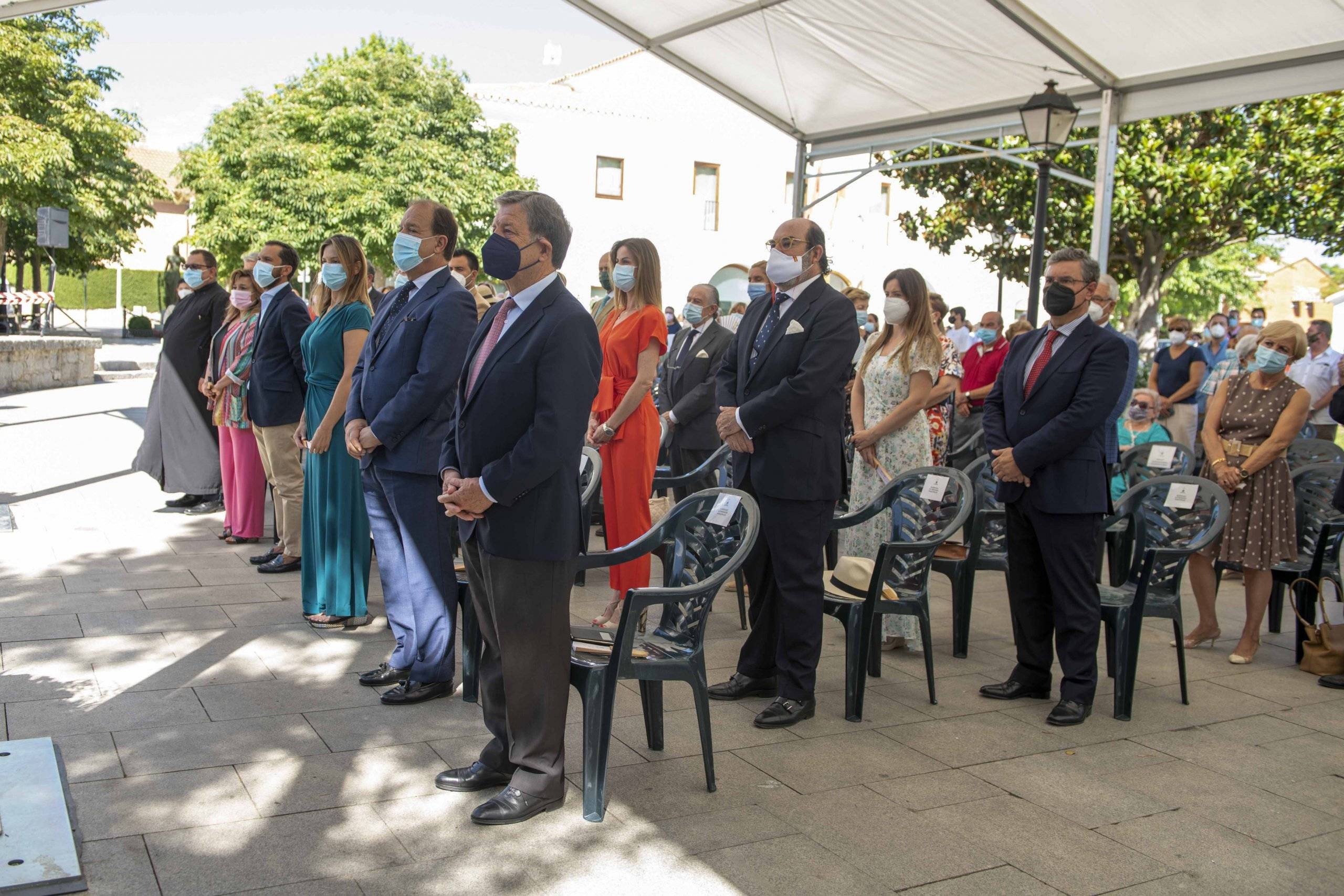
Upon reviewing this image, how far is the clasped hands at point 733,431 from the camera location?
4.76m

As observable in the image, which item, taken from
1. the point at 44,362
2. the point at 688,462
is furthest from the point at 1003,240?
the point at 688,462

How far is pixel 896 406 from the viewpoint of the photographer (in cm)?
607

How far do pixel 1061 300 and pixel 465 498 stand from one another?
2796 millimetres

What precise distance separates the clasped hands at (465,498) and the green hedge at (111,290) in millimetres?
52881

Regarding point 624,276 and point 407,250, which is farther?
point 624,276

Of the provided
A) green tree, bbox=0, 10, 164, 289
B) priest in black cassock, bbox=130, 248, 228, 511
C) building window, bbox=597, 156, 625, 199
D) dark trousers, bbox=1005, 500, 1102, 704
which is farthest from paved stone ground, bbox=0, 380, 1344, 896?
building window, bbox=597, 156, 625, 199

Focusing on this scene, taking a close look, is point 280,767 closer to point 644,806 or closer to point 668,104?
point 644,806

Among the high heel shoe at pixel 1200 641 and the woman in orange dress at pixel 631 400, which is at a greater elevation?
the woman in orange dress at pixel 631 400

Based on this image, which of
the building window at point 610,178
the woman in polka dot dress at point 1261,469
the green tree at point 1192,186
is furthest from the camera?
the building window at point 610,178

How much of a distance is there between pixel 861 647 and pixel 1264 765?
158cm

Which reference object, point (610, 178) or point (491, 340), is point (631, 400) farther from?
point (610, 178)

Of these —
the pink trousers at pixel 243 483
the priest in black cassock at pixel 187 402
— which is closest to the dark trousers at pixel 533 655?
the pink trousers at pixel 243 483

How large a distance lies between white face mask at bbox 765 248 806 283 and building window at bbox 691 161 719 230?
32.0 meters

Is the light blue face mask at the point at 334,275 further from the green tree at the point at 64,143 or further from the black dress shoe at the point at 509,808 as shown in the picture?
the green tree at the point at 64,143
